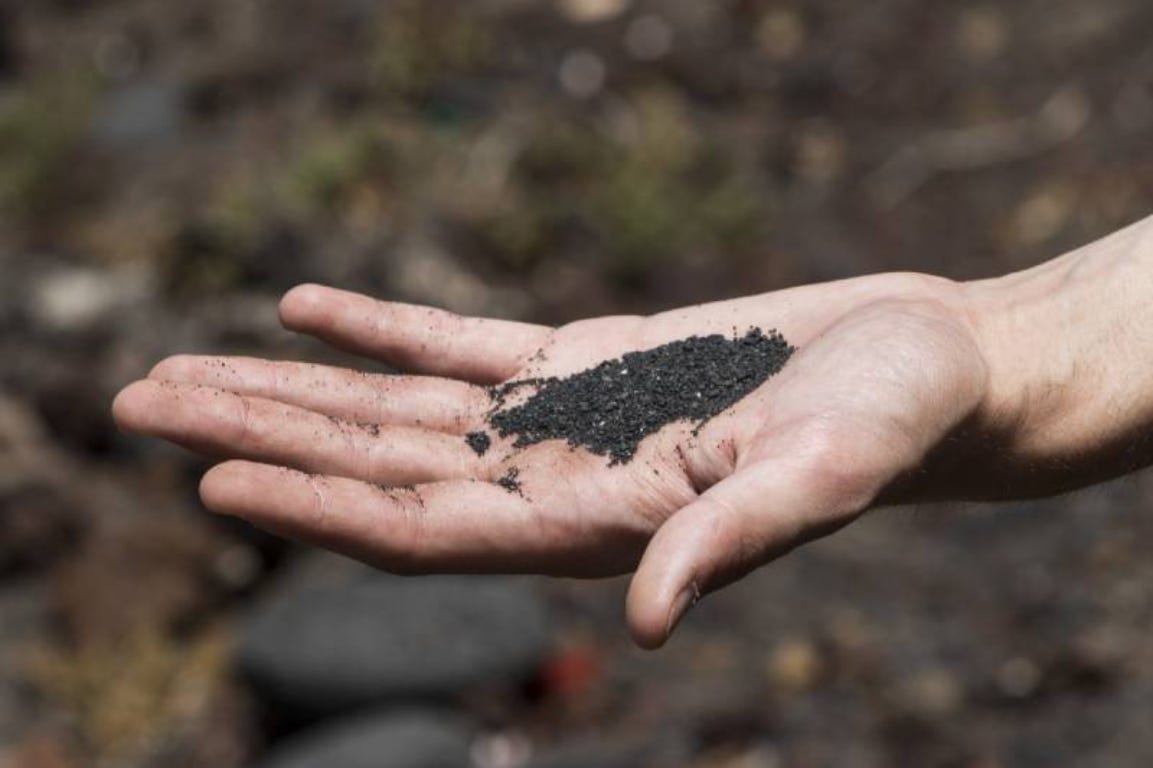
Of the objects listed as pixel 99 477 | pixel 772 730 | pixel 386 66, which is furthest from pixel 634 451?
pixel 386 66

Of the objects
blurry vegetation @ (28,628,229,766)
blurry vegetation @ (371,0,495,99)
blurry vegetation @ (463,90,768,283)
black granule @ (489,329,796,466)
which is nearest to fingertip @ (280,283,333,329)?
black granule @ (489,329,796,466)

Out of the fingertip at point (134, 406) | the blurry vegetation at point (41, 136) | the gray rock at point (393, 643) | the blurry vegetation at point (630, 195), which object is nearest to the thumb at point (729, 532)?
the fingertip at point (134, 406)

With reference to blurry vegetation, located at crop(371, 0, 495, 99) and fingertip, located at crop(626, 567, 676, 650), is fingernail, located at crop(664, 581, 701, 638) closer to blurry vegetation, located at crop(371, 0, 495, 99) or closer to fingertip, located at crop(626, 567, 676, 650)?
fingertip, located at crop(626, 567, 676, 650)

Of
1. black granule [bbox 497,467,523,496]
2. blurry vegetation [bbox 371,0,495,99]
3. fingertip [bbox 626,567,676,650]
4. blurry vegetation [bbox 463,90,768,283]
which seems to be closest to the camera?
fingertip [bbox 626,567,676,650]

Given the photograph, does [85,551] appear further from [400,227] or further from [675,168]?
[675,168]

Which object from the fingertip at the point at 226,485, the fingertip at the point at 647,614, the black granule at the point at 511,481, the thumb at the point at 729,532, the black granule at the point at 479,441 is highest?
the black granule at the point at 479,441

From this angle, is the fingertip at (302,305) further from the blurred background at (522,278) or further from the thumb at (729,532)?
the blurred background at (522,278)
